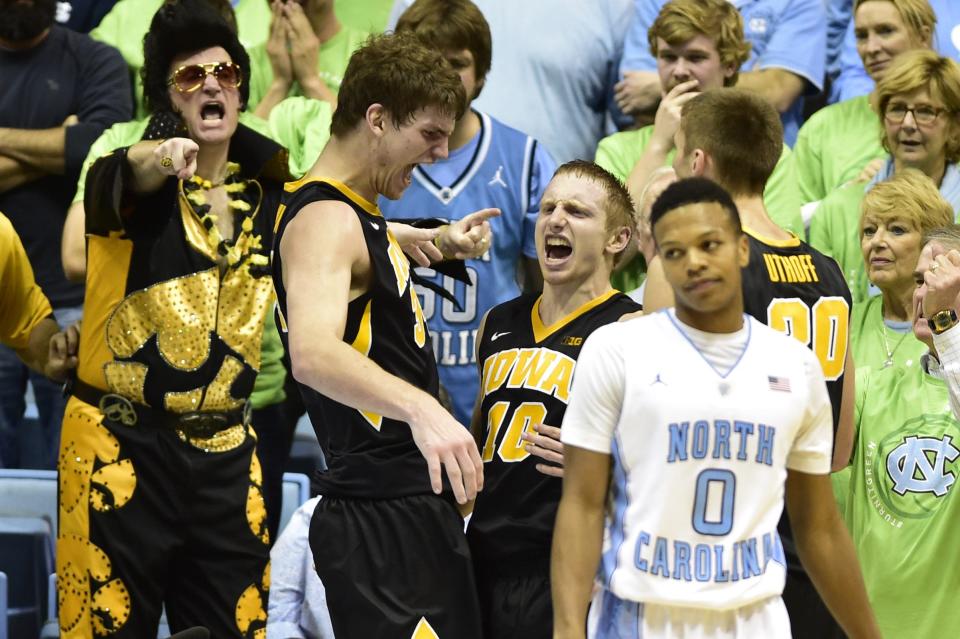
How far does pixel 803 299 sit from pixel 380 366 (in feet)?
3.75

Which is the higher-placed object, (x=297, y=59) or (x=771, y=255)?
(x=297, y=59)

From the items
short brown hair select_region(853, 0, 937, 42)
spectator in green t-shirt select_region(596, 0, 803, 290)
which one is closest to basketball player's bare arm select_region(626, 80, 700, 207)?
spectator in green t-shirt select_region(596, 0, 803, 290)

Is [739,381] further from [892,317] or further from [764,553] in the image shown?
[892,317]

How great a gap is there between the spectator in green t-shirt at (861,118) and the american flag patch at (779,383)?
10.6ft

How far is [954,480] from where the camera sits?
484cm

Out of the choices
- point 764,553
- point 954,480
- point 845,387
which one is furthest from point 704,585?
point 954,480

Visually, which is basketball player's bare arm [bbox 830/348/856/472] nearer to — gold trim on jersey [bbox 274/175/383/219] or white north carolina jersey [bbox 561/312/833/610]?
white north carolina jersey [bbox 561/312/833/610]

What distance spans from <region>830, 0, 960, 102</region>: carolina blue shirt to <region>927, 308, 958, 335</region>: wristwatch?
2.70 meters

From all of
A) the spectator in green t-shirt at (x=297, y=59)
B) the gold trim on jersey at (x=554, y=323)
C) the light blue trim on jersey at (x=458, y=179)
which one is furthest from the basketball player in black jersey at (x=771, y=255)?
the spectator in green t-shirt at (x=297, y=59)

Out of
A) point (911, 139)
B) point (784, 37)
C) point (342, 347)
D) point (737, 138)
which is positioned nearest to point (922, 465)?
point (911, 139)

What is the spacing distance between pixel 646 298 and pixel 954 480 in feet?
5.68

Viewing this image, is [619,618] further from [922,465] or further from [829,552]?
[922,465]

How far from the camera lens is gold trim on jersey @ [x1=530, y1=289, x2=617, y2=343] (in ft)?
13.6

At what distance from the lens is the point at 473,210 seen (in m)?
5.77
